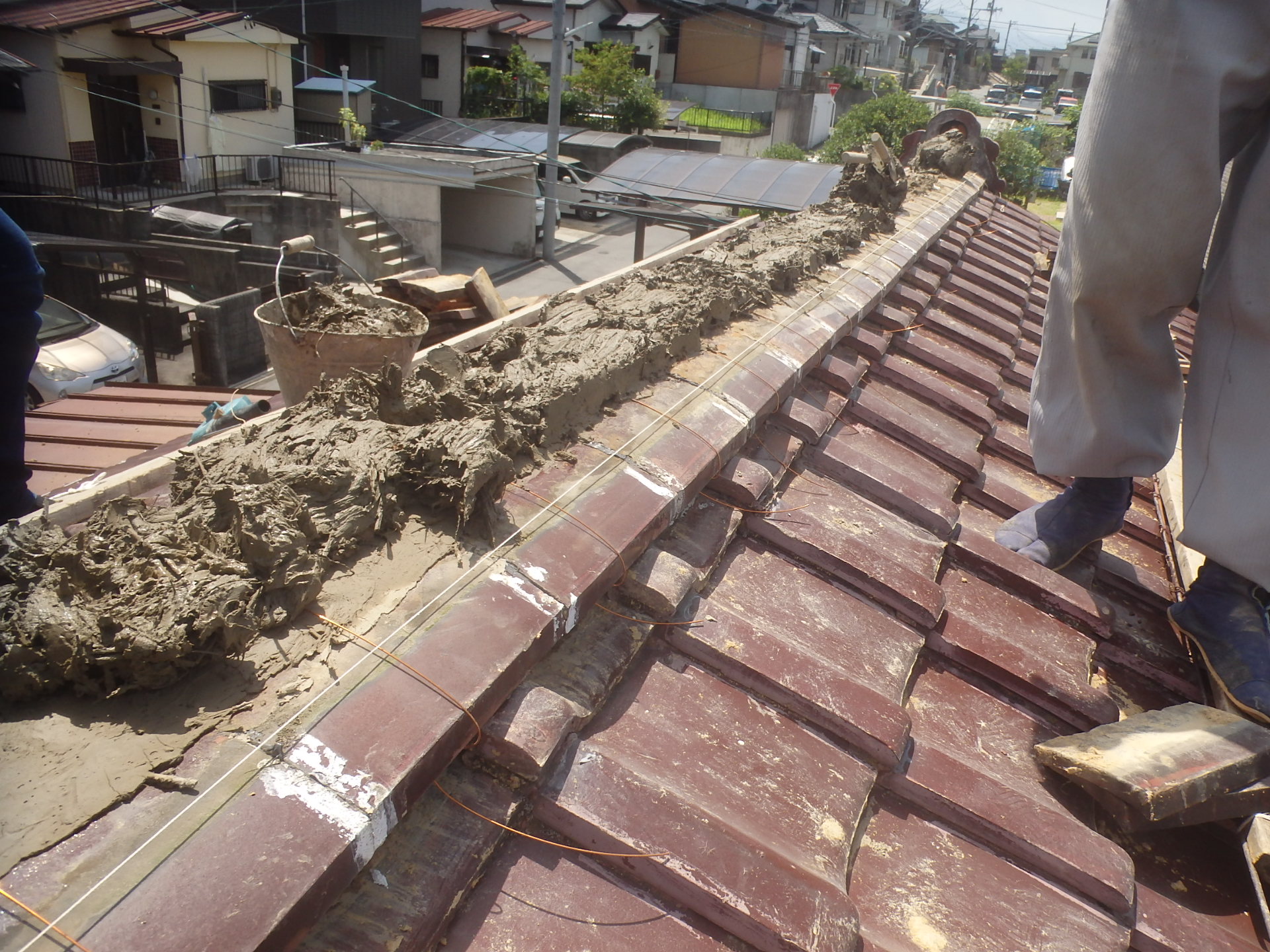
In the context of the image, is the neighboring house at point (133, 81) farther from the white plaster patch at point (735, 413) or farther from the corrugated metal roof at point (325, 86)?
the white plaster patch at point (735, 413)

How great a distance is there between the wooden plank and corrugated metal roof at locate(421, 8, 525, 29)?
31056 mm

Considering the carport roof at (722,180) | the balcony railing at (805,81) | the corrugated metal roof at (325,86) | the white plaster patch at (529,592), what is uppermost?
the balcony railing at (805,81)

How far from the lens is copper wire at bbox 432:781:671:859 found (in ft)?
4.65

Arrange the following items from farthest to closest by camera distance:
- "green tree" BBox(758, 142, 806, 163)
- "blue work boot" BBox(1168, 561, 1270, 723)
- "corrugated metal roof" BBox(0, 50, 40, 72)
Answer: "green tree" BBox(758, 142, 806, 163) < "corrugated metal roof" BBox(0, 50, 40, 72) < "blue work boot" BBox(1168, 561, 1270, 723)

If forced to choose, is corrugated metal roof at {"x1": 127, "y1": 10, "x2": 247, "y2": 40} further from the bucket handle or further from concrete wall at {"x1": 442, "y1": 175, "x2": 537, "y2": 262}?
the bucket handle

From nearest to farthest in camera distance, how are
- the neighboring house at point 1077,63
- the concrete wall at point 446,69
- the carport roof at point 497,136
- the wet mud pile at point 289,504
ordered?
the wet mud pile at point 289,504, the carport roof at point 497,136, the concrete wall at point 446,69, the neighboring house at point 1077,63

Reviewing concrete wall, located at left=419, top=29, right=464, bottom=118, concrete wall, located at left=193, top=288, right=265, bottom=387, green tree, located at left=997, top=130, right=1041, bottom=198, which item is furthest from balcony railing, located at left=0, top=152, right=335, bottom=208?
green tree, located at left=997, top=130, right=1041, bottom=198

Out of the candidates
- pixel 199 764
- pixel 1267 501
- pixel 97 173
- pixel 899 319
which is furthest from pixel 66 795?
pixel 97 173

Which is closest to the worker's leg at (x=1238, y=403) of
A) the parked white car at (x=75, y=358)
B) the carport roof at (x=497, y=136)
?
the parked white car at (x=75, y=358)

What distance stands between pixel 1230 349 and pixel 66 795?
8.40 ft

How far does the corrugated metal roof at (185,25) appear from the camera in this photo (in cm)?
1903

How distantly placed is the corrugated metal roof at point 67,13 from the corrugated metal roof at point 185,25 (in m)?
0.44

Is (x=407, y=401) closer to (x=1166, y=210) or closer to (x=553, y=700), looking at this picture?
(x=553, y=700)

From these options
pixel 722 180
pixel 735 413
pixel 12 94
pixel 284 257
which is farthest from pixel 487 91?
pixel 735 413
